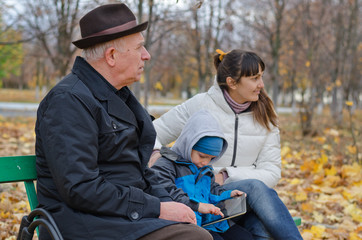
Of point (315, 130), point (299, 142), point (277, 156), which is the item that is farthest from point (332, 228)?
point (315, 130)

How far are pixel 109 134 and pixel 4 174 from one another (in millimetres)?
662

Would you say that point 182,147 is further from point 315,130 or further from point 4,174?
point 315,130

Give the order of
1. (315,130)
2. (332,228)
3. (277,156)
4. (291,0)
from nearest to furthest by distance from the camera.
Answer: (277,156) < (332,228) < (315,130) < (291,0)

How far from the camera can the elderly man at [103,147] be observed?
1780 millimetres

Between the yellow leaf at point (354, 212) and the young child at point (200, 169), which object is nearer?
the young child at point (200, 169)

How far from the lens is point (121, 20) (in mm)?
2100

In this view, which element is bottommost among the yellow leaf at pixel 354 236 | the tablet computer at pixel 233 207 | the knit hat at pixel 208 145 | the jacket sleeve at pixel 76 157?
the yellow leaf at pixel 354 236

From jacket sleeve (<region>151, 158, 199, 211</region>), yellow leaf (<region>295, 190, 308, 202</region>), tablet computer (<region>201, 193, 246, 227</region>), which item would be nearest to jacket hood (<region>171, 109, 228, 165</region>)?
jacket sleeve (<region>151, 158, 199, 211</region>)

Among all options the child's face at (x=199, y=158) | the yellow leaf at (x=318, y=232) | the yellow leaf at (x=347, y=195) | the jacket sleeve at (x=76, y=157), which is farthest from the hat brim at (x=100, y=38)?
the yellow leaf at (x=347, y=195)

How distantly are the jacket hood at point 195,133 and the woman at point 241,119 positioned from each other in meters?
0.23

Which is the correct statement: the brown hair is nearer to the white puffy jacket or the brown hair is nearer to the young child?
the white puffy jacket

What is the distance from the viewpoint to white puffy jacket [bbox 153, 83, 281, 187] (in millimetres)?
3113

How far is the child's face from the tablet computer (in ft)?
0.97

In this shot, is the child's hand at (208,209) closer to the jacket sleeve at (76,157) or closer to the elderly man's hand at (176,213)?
the elderly man's hand at (176,213)
